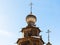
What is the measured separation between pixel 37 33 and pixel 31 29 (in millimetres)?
1200

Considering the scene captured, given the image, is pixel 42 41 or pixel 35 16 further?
pixel 35 16

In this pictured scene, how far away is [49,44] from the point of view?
43406 mm

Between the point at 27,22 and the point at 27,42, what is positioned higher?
the point at 27,22

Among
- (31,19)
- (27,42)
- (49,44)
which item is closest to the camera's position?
(27,42)

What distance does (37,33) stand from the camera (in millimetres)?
38344

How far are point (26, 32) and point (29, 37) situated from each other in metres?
1.86

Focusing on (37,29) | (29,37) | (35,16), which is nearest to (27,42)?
(29,37)

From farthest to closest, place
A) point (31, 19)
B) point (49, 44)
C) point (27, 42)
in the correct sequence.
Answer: point (49, 44)
point (31, 19)
point (27, 42)

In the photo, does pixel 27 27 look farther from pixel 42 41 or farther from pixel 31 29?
pixel 42 41

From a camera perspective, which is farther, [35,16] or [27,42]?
[35,16]

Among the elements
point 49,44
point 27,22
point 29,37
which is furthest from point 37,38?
point 49,44

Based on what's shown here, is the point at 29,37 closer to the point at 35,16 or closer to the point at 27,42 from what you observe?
the point at 27,42

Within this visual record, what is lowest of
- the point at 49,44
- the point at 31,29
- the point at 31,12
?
the point at 49,44

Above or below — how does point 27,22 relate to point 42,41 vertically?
above
